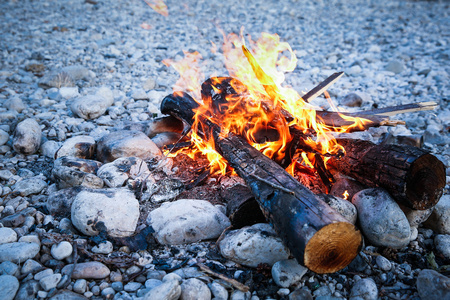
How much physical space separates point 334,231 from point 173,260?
4.10ft

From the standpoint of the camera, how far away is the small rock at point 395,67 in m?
6.64

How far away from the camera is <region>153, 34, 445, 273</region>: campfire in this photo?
205 cm

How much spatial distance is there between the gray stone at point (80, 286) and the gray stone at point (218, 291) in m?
0.87

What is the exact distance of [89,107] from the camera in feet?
15.3

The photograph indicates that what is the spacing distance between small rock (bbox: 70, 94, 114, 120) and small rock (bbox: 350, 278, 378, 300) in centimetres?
412

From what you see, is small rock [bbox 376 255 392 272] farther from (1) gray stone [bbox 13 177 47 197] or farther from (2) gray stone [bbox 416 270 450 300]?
(1) gray stone [bbox 13 177 47 197]

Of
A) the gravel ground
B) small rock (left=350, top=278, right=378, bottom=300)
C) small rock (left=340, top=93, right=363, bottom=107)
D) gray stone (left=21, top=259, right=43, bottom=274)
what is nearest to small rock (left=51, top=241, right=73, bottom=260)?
the gravel ground

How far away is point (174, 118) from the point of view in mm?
4422

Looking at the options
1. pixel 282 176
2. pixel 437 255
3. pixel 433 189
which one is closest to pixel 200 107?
pixel 282 176

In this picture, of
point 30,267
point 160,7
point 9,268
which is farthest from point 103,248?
point 160,7

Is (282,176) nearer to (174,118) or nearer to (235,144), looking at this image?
(235,144)

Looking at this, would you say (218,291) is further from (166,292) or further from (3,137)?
(3,137)

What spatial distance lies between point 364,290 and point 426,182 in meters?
1.08

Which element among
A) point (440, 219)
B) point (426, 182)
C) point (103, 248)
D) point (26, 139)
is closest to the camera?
point (103, 248)
